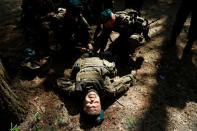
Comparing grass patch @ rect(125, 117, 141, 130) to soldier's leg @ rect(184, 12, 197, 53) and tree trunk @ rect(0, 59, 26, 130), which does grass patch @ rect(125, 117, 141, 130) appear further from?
soldier's leg @ rect(184, 12, 197, 53)

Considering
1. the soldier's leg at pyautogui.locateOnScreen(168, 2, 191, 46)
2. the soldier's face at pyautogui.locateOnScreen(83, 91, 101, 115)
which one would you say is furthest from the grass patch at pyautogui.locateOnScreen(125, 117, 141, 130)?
the soldier's leg at pyautogui.locateOnScreen(168, 2, 191, 46)

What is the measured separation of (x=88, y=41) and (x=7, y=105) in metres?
2.92

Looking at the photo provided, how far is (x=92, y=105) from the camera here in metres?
3.33

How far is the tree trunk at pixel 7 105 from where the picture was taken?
2955 mm

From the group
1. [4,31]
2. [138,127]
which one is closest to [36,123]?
[138,127]

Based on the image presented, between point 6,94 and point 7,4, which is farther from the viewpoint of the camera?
point 7,4

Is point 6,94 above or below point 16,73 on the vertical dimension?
above

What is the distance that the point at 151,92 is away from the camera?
4164mm

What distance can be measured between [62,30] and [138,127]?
140 inches

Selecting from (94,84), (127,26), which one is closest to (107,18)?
(127,26)

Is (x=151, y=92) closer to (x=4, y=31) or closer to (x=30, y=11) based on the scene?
(x=30, y=11)

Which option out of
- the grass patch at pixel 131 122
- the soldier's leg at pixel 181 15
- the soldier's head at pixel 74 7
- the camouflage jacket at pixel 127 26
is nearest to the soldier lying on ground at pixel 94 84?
the grass patch at pixel 131 122

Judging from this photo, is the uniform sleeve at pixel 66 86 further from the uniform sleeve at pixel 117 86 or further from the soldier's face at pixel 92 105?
the uniform sleeve at pixel 117 86

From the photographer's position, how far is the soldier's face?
3301mm
